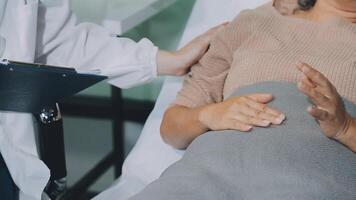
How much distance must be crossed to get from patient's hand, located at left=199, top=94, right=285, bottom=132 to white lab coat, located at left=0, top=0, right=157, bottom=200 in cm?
31

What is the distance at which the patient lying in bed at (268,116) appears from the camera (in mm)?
1014

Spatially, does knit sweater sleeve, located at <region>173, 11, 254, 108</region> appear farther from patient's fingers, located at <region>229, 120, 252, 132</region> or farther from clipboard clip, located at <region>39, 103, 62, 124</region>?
clipboard clip, located at <region>39, 103, 62, 124</region>

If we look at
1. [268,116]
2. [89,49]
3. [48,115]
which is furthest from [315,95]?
[89,49]

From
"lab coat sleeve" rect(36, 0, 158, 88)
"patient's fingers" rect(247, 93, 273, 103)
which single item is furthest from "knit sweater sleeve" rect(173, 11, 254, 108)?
"patient's fingers" rect(247, 93, 273, 103)

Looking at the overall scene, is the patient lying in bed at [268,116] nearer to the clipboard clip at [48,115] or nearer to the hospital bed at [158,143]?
the hospital bed at [158,143]

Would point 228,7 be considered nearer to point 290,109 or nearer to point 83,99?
point 290,109

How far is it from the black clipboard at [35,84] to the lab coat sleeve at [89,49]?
260mm

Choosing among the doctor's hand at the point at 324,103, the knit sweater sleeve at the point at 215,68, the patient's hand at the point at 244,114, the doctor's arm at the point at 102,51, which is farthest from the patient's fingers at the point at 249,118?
the doctor's arm at the point at 102,51

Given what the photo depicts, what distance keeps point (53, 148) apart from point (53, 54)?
32 centimetres

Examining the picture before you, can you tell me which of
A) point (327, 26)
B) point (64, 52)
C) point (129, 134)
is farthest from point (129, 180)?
point (129, 134)

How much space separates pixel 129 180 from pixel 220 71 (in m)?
0.40

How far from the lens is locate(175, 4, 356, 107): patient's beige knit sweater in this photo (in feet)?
4.06

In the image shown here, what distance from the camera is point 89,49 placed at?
4.74 feet

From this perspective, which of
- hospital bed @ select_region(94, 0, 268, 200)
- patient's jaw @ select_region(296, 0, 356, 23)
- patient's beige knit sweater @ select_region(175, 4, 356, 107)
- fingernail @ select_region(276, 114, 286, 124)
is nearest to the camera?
fingernail @ select_region(276, 114, 286, 124)
